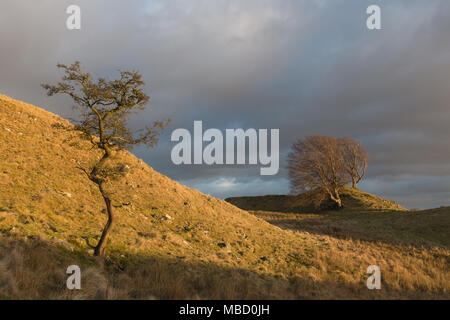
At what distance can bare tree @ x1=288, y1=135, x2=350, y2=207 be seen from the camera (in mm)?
49750

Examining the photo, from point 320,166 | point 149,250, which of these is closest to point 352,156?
point 320,166

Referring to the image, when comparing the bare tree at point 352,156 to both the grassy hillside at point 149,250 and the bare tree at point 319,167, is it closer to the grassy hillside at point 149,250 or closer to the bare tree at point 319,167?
the bare tree at point 319,167

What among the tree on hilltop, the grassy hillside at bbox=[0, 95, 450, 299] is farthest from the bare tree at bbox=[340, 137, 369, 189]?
the grassy hillside at bbox=[0, 95, 450, 299]

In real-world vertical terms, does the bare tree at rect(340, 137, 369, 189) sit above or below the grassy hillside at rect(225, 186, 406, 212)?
above

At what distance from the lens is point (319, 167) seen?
5009cm

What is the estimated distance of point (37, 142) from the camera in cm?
2453

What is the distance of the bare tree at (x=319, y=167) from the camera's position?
4975cm

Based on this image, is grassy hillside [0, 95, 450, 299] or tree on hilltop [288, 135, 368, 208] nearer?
grassy hillside [0, 95, 450, 299]

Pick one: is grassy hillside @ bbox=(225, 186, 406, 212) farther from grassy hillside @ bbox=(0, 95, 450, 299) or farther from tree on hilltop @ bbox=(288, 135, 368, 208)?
grassy hillside @ bbox=(0, 95, 450, 299)

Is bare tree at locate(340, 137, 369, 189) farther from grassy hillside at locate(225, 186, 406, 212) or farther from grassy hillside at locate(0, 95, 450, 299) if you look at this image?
grassy hillside at locate(0, 95, 450, 299)

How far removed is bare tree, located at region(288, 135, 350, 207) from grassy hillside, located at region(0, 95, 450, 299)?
1014 inches

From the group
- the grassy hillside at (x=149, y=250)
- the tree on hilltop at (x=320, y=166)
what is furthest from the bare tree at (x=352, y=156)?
the grassy hillside at (x=149, y=250)

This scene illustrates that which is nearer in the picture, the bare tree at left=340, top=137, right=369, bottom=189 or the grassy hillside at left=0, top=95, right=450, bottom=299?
the grassy hillside at left=0, top=95, right=450, bottom=299

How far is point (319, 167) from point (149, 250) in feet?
141
